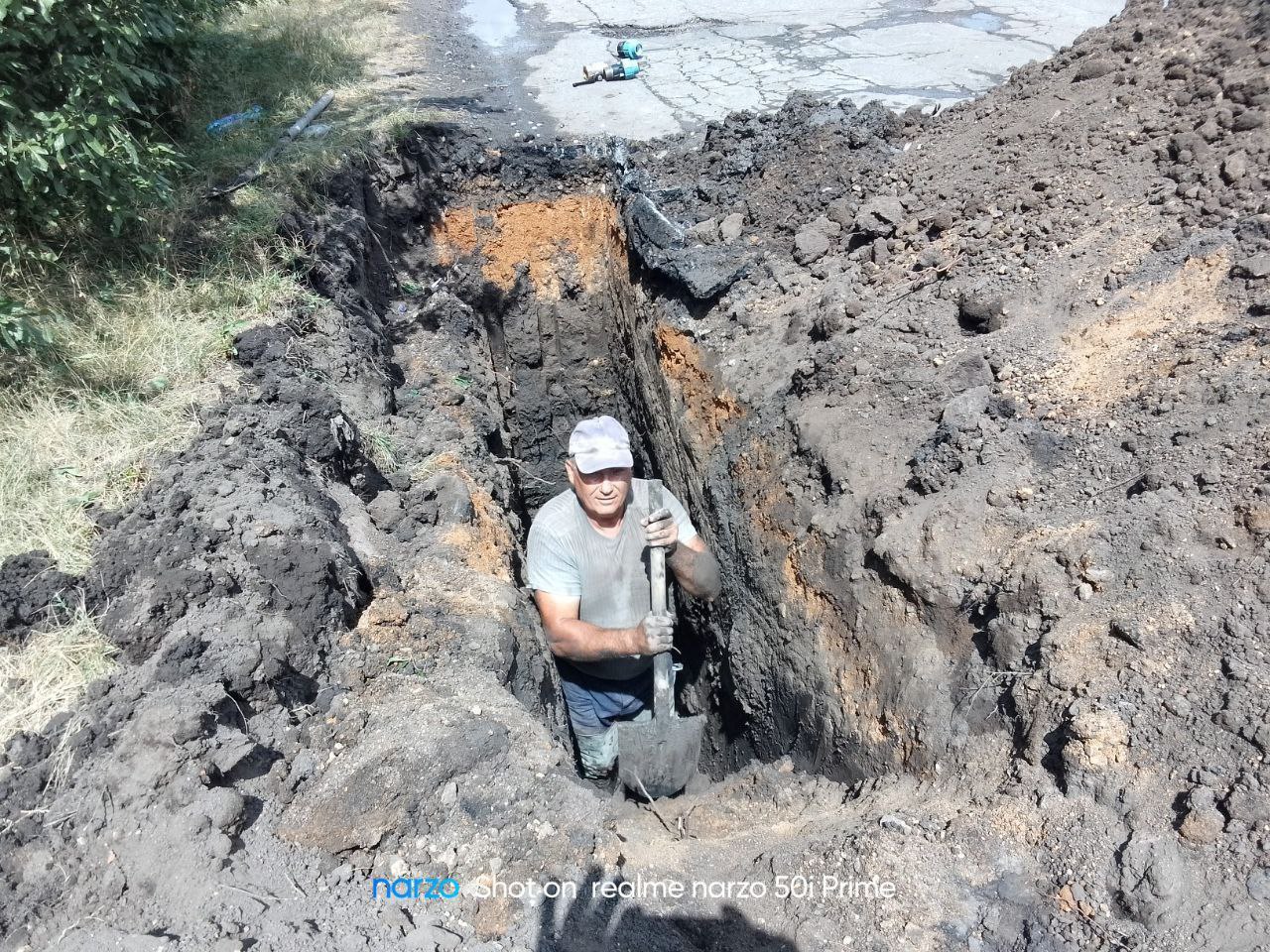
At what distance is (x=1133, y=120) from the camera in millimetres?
4469

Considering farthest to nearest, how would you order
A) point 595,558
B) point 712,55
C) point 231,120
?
point 712,55 < point 231,120 < point 595,558

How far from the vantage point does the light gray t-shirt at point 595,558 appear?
379 cm

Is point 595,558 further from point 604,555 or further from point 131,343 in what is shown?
point 131,343

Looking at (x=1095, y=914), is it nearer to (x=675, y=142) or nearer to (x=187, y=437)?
(x=187, y=437)

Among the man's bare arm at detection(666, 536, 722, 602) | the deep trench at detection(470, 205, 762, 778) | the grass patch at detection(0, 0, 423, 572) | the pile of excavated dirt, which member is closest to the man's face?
the man's bare arm at detection(666, 536, 722, 602)

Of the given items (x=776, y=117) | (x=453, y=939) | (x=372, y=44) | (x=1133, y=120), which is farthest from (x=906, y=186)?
(x=372, y=44)

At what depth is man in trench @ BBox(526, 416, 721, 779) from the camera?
11.8 ft

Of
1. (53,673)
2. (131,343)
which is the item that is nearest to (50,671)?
(53,673)

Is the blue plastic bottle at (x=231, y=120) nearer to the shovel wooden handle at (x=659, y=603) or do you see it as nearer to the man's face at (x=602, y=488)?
the man's face at (x=602, y=488)

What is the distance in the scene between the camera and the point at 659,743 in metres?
3.89

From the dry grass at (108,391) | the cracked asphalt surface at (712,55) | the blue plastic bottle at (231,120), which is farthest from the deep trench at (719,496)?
the dry grass at (108,391)

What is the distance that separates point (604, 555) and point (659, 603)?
371 millimetres

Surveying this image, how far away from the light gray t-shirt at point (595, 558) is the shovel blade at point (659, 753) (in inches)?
20.9

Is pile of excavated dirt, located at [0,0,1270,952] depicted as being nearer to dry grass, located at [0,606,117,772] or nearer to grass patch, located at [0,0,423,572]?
dry grass, located at [0,606,117,772]
